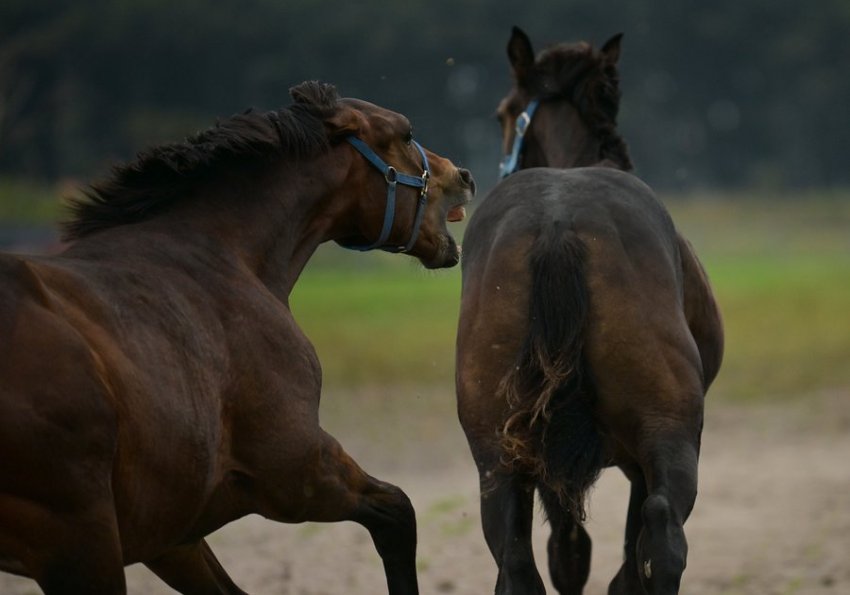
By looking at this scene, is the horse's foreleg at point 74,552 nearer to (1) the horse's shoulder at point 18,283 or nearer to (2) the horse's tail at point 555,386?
(1) the horse's shoulder at point 18,283

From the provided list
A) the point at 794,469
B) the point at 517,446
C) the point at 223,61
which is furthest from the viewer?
the point at 223,61

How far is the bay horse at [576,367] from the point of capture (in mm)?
4418

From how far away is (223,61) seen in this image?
4222cm

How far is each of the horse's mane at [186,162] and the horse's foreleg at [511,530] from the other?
4.24 ft

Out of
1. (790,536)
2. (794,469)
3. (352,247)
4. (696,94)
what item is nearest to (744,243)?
(696,94)

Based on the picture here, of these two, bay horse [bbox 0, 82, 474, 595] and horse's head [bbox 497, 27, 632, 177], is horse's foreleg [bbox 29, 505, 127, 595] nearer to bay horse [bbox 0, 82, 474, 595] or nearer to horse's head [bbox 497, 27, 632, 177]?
bay horse [bbox 0, 82, 474, 595]

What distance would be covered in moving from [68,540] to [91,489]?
0.43ft

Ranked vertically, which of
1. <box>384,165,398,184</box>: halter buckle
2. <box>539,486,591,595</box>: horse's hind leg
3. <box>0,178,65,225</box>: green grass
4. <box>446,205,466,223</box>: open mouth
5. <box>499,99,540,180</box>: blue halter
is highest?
<box>0,178,65,225</box>: green grass

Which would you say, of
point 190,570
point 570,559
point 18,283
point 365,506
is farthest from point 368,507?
point 570,559

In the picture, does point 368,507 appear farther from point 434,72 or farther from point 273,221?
point 434,72

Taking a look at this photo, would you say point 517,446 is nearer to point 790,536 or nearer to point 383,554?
point 383,554

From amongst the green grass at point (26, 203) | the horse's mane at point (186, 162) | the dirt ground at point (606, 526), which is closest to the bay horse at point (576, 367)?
the horse's mane at point (186, 162)

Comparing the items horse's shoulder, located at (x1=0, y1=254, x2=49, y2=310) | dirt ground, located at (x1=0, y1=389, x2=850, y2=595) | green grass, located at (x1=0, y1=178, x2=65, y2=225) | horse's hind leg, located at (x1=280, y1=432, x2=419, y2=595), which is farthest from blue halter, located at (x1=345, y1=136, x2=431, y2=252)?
green grass, located at (x1=0, y1=178, x2=65, y2=225)

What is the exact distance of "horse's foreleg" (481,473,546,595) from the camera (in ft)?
14.5
